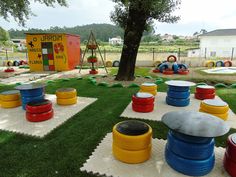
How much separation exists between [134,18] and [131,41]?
106 centimetres

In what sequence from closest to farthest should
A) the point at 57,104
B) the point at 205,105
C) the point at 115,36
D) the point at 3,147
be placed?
the point at 3,147 → the point at 205,105 → the point at 57,104 → the point at 115,36

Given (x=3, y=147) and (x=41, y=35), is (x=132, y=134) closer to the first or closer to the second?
(x=3, y=147)

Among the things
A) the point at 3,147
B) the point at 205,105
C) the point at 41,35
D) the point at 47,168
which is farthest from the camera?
the point at 41,35

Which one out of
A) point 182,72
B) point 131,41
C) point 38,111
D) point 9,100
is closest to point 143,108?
point 38,111

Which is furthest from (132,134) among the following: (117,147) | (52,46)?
(52,46)

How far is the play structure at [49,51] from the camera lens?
50.6 ft

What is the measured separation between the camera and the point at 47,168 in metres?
3.21

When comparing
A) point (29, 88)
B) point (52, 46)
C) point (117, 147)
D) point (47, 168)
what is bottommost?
point (47, 168)

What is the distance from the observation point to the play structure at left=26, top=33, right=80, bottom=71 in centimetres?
1541

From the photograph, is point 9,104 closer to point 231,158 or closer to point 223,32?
point 231,158

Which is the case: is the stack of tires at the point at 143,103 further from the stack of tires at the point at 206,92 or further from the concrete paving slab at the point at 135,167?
the stack of tires at the point at 206,92

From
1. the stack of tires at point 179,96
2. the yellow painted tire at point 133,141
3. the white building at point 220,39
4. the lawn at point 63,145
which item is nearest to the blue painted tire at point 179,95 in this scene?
the stack of tires at point 179,96

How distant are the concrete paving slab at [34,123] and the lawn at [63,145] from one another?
0.18m

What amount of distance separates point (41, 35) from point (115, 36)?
94.4m
